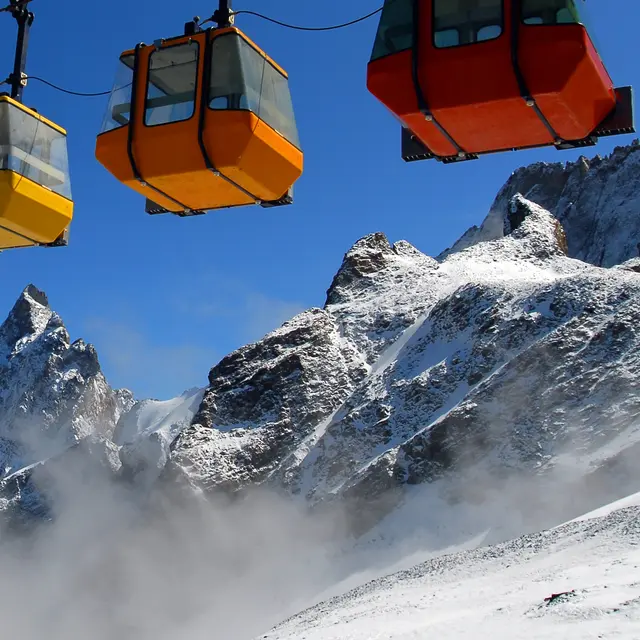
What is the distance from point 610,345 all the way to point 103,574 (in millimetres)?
64732

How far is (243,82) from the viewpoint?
11.4 metres

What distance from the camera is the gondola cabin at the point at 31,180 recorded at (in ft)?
42.3

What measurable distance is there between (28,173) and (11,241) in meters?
0.97

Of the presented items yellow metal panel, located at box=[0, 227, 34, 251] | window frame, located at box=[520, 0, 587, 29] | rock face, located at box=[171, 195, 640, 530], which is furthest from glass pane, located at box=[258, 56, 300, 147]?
rock face, located at box=[171, 195, 640, 530]

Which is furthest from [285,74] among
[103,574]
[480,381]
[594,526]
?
[103,574]

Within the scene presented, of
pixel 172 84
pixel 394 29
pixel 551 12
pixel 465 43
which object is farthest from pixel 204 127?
pixel 551 12

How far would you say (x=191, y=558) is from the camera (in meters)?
109

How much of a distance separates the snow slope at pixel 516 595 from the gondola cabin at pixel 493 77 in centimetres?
1098

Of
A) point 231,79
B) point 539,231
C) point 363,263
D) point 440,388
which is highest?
point 363,263

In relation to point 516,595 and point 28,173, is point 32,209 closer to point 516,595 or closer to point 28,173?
point 28,173

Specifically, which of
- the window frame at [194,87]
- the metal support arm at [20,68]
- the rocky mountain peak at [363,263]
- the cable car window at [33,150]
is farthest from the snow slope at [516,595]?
the rocky mountain peak at [363,263]

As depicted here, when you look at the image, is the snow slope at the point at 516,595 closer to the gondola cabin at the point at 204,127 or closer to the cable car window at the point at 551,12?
the gondola cabin at the point at 204,127

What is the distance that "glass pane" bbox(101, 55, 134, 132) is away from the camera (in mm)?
12320

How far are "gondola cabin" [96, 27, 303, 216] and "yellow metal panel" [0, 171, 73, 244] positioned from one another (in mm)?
1352
